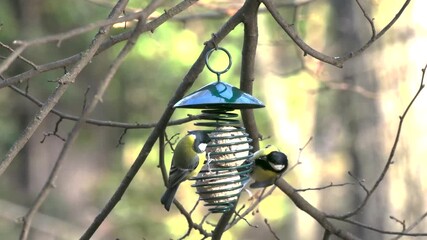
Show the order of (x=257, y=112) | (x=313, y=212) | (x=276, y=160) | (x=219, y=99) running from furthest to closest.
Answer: (x=257, y=112), (x=313, y=212), (x=276, y=160), (x=219, y=99)

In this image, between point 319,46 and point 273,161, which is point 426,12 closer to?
point 273,161

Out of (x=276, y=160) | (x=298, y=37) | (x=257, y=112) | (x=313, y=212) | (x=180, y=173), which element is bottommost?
(x=313, y=212)

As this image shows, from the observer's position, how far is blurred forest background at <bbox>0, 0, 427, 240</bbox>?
5.11m

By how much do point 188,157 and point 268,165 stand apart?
0.33 m

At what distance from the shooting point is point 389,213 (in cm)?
511

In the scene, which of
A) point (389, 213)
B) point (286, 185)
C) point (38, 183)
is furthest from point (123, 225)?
point (286, 185)

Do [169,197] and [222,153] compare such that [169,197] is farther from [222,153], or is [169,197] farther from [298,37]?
[298,37]

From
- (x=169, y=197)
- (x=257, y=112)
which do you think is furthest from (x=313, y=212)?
(x=257, y=112)

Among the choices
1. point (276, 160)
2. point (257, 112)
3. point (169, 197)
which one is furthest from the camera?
point (257, 112)

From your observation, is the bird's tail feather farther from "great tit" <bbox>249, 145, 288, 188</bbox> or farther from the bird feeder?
"great tit" <bbox>249, 145, 288, 188</bbox>

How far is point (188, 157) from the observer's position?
2.32 m

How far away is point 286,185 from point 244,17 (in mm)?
618

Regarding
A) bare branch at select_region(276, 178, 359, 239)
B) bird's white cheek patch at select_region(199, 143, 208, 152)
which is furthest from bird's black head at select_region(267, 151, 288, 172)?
bird's white cheek patch at select_region(199, 143, 208, 152)

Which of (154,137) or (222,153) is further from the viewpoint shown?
(154,137)
